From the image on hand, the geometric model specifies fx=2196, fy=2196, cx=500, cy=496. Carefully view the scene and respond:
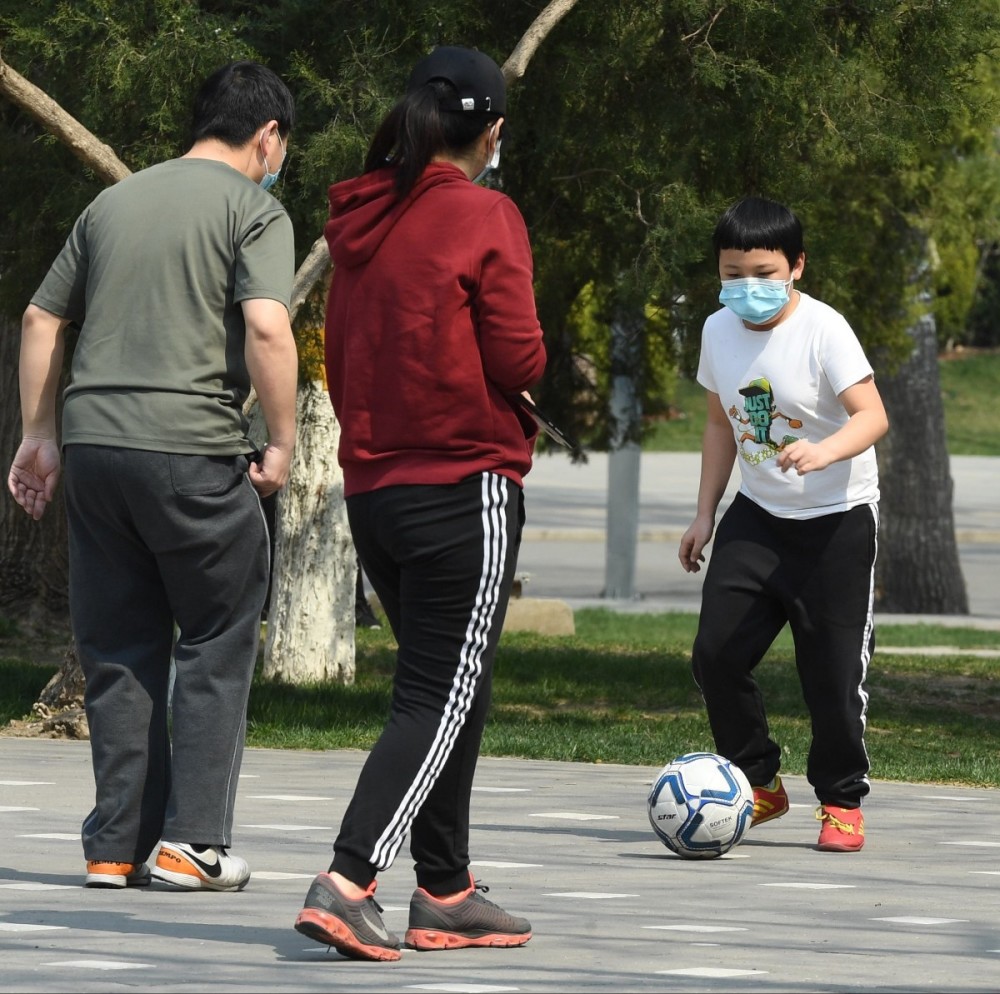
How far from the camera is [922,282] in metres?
15.8

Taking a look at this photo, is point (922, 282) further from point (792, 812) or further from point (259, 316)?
point (259, 316)

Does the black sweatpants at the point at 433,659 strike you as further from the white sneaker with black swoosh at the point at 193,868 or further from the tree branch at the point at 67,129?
the tree branch at the point at 67,129

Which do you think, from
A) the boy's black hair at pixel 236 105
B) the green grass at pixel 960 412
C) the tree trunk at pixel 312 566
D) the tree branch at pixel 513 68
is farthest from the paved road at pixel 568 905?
the green grass at pixel 960 412

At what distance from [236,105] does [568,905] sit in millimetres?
2121

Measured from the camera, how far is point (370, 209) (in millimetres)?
4586

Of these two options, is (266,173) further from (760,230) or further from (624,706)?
(624,706)

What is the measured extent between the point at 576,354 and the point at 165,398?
8.64 meters

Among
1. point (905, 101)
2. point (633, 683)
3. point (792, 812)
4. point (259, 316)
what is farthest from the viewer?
point (633, 683)

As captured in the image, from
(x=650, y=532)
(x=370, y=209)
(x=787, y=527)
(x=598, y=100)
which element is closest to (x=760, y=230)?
(x=787, y=527)

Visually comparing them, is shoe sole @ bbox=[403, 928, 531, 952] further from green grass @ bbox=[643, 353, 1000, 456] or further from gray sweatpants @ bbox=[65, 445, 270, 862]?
green grass @ bbox=[643, 353, 1000, 456]

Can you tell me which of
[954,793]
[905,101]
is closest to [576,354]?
[905,101]

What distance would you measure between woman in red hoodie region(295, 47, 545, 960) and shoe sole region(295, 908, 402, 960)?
14mm

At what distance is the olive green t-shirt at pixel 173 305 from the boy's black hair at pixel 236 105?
174mm

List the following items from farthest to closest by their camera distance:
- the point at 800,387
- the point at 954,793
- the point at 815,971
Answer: the point at 954,793 < the point at 800,387 < the point at 815,971
